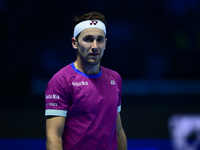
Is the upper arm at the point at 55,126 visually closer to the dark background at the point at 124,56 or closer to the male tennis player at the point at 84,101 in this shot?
the male tennis player at the point at 84,101

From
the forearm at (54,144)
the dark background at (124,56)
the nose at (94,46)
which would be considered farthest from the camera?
the dark background at (124,56)

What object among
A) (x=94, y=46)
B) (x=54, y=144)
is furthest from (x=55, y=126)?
(x=94, y=46)

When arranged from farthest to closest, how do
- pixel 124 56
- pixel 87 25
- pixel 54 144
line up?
1. pixel 124 56
2. pixel 87 25
3. pixel 54 144

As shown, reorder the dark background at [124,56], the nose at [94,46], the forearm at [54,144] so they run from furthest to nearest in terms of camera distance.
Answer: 1. the dark background at [124,56]
2. the nose at [94,46]
3. the forearm at [54,144]

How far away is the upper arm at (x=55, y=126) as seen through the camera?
144cm

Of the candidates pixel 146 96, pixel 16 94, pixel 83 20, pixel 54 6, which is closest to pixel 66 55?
pixel 54 6

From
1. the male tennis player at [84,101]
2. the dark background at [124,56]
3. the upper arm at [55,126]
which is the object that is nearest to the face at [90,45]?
the male tennis player at [84,101]

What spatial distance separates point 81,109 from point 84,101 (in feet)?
0.16

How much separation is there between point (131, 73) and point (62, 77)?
16.4ft

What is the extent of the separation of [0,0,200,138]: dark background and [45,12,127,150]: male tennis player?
→ 3.13 meters

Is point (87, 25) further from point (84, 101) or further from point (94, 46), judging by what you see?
point (84, 101)

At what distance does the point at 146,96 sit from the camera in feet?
18.3

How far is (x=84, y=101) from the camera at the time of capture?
60.3 inches

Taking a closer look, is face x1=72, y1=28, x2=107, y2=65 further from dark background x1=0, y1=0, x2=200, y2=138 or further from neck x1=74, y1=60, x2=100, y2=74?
dark background x1=0, y1=0, x2=200, y2=138
